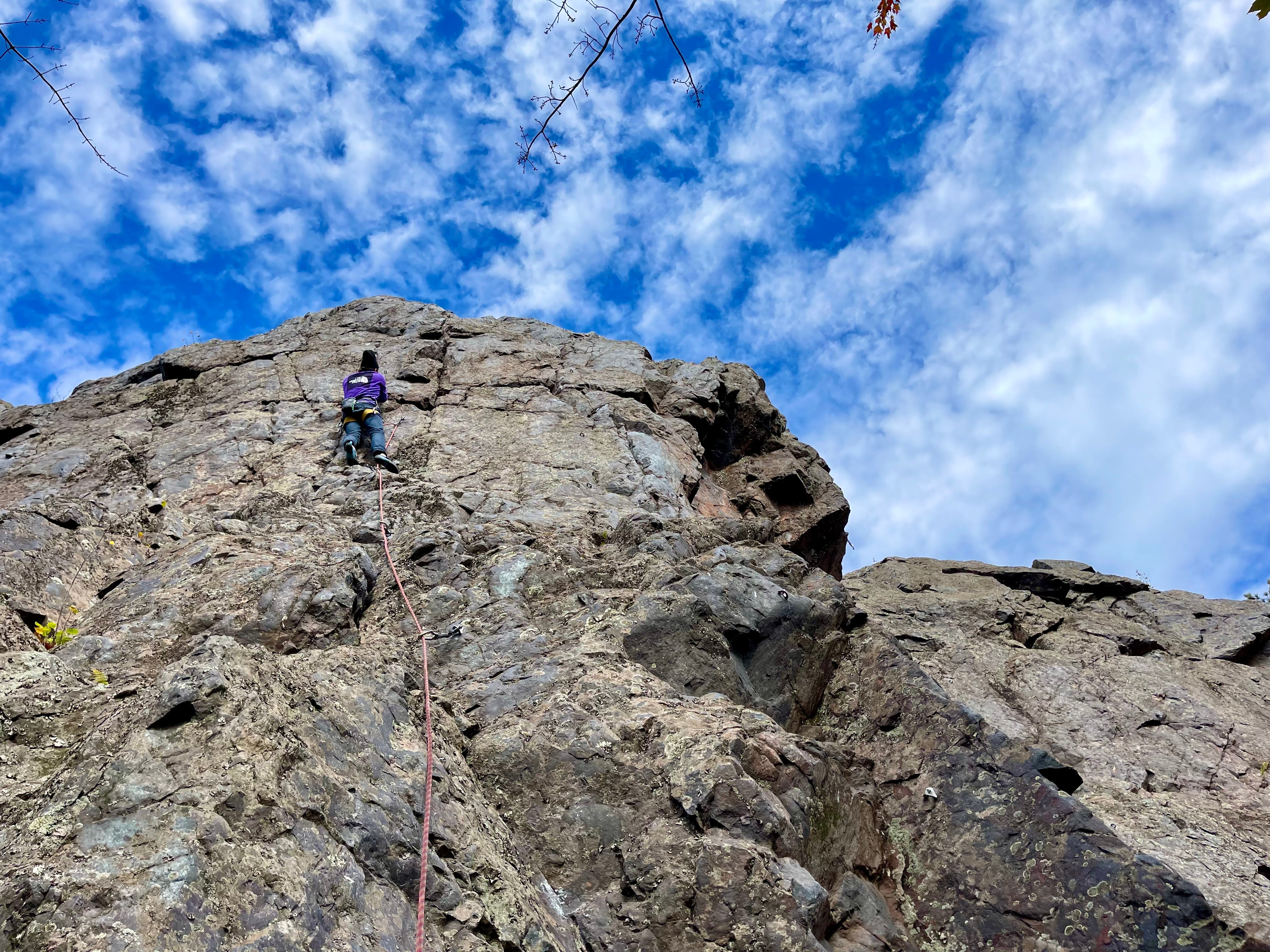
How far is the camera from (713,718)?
23.1 ft

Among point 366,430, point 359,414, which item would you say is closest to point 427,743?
point 366,430

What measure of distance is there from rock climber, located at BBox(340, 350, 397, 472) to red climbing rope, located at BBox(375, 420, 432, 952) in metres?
2.19

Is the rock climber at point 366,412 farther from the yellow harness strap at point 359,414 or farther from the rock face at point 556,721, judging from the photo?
the rock face at point 556,721

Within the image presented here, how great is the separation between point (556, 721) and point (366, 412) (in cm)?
811

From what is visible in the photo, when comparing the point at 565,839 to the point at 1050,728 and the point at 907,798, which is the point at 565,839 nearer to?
the point at 907,798

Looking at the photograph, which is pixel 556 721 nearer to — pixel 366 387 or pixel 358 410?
pixel 358 410

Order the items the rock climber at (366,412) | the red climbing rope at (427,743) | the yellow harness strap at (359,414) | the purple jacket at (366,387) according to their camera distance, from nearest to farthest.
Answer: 1. the red climbing rope at (427,743)
2. the rock climber at (366,412)
3. the yellow harness strap at (359,414)
4. the purple jacket at (366,387)

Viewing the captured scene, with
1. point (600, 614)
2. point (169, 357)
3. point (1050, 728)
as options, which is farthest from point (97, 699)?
point (169, 357)

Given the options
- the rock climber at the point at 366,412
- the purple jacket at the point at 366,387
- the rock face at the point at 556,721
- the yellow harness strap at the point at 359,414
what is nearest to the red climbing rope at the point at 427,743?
the rock face at the point at 556,721

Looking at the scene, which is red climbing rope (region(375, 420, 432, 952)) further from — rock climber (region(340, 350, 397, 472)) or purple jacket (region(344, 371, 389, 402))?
purple jacket (region(344, 371, 389, 402))

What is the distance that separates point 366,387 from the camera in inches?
567

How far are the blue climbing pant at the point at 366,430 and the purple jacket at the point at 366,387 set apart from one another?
2.26ft

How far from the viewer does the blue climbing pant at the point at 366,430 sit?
43.1 ft

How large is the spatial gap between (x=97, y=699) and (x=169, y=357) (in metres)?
13.8
